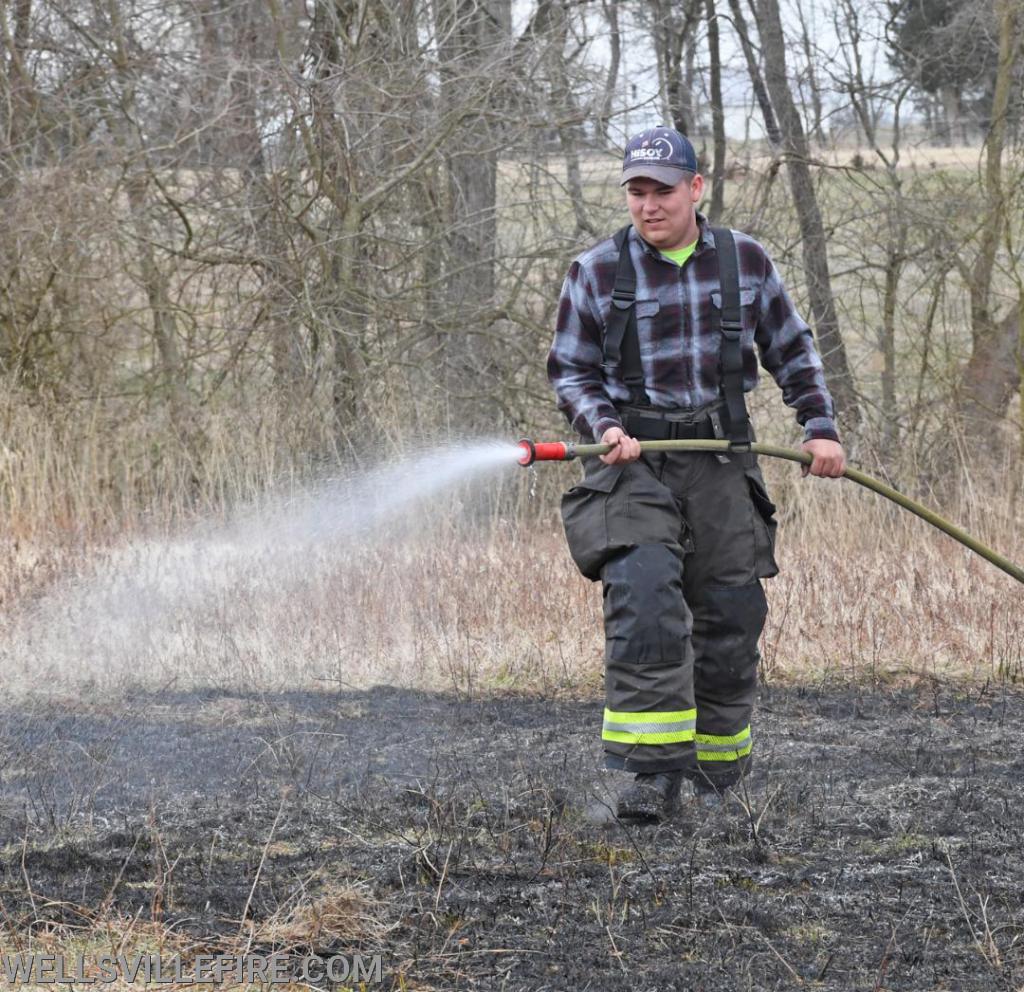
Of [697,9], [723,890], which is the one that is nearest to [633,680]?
[723,890]

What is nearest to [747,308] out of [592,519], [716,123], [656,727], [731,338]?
[731,338]

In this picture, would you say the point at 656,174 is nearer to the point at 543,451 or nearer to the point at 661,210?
the point at 661,210

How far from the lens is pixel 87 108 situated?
10422 mm

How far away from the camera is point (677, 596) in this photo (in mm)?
4078

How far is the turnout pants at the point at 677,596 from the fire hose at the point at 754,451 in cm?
16

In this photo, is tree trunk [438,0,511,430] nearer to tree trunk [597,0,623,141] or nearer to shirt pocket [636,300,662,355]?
tree trunk [597,0,623,141]

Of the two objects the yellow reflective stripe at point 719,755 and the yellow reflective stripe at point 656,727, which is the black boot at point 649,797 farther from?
the yellow reflective stripe at point 719,755

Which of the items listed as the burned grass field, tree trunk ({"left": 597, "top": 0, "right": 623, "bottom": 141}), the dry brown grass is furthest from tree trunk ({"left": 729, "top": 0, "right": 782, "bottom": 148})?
the burned grass field

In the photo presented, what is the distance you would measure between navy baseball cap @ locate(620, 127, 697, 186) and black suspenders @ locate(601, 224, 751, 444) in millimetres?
191

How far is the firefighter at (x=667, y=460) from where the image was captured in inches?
160

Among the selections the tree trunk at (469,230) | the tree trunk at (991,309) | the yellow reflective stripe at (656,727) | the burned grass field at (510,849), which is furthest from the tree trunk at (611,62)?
the yellow reflective stripe at (656,727)

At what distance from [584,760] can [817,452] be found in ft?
4.38

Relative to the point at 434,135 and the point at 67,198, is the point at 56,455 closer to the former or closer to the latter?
the point at 67,198

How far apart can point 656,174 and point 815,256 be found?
7507 millimetres
